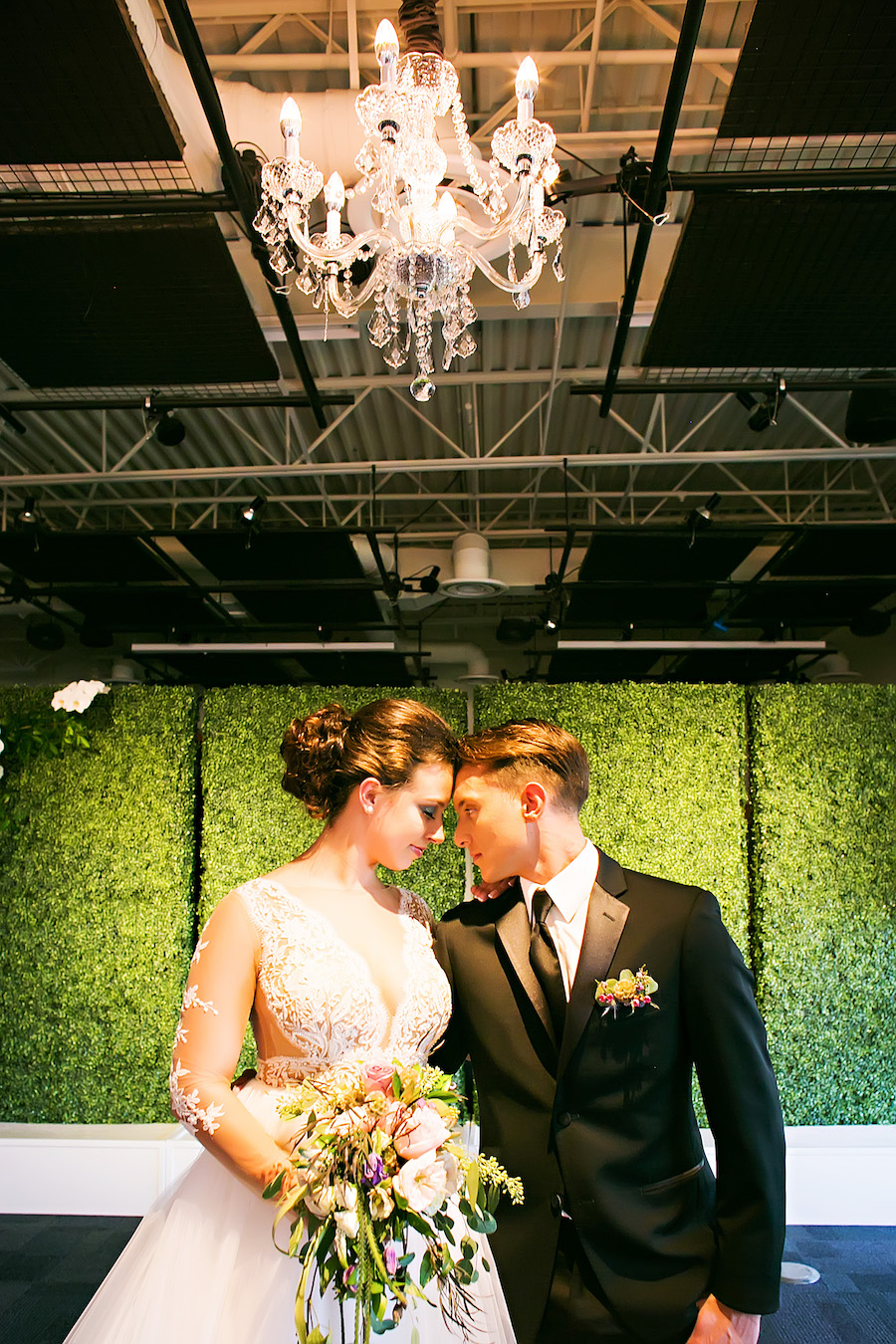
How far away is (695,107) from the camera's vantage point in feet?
16.4

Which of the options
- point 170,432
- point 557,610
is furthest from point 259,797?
point 557,610

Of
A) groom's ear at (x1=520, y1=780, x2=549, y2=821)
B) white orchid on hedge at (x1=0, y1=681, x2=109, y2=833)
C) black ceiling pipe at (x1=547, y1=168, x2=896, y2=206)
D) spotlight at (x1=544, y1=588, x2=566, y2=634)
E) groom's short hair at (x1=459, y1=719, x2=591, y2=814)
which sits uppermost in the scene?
black ceiling pipe at (x1=547, y1=168, x2=896, y2=206)

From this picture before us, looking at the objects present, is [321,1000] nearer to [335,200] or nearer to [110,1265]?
[335,200]

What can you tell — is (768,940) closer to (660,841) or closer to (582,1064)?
(660,841)

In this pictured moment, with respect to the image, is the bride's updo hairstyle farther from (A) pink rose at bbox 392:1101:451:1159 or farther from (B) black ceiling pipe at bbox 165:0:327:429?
(B) black ceiling pipe at bbox 165:0:327:429

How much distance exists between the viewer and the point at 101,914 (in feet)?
18.5

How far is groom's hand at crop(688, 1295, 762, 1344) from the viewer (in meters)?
1.70

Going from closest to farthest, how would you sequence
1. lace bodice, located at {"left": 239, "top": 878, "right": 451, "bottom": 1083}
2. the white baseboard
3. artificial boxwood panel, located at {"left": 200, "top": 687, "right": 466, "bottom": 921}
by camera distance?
1. lace bodice, located at {"left": 239, "top": 878, "right": 451, "bottom": 1083}
2. the white baseboard
3. artificial boxwood panel, located at {"left": 200, "top": 687, "right": 466, "bottom": 921}

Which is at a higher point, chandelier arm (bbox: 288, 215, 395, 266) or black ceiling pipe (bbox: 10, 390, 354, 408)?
black ceiling pipe (bbox: 10, 390, 354, 408)

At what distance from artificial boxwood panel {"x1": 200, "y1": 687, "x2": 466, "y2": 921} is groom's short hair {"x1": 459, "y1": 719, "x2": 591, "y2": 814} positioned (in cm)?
349

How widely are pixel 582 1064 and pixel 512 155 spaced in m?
2.71

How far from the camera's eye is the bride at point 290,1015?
1.74m

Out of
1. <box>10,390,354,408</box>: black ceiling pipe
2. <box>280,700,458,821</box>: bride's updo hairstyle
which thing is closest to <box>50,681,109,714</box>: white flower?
<box>10,390,354,408</box>: black ceiling pipe

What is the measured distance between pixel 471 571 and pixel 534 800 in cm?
727
